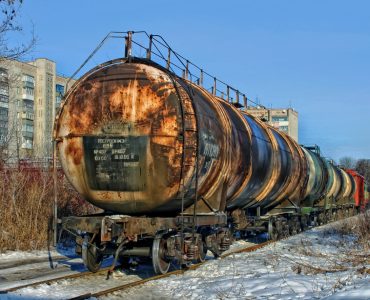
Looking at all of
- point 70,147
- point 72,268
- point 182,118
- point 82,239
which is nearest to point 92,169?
point 70,147

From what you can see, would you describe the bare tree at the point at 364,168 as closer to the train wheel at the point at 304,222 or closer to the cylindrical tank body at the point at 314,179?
the cylindrical tank body at the point at 314,179

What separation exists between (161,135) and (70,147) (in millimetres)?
1819

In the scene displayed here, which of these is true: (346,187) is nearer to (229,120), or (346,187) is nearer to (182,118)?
(229,120)

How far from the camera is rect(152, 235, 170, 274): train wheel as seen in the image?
886cm

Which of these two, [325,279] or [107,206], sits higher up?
[107,206]

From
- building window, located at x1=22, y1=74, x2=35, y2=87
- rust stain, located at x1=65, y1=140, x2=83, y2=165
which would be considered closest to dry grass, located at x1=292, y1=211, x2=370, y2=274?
rust stain, located at x1=65, y1=140, x2=83, y2=165

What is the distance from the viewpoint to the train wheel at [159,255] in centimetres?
886

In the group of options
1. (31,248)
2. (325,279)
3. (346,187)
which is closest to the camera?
(325,279)

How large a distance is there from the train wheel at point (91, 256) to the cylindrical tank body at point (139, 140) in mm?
776

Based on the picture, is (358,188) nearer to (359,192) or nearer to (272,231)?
(359,192)

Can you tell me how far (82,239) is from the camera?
9305 mm

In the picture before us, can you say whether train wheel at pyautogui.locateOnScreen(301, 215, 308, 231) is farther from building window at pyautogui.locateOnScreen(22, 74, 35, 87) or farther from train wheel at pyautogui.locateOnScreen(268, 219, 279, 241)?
building window at pyautogui.locateOnScreen(22, 74, 35, 87)

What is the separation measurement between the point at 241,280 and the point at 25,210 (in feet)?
27.6

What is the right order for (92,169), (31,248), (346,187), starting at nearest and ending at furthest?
(92,169) < (31,248) < (346,187)
